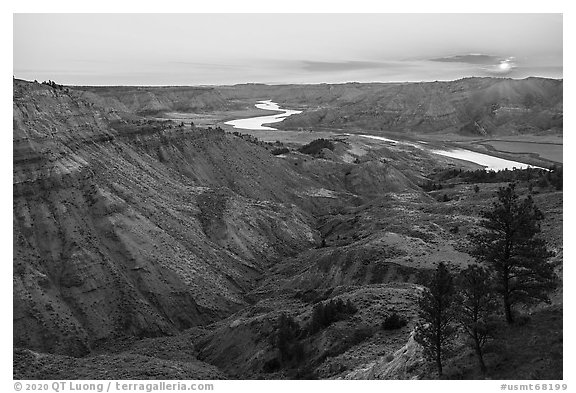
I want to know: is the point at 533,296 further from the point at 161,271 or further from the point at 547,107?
the point at 547,107

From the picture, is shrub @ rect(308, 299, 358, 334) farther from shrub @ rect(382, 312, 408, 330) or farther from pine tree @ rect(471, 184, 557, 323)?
pine tree @ rect(471, 184, 557, 323)

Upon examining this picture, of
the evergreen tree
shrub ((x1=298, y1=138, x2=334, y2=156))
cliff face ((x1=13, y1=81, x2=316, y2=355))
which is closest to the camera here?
the evergreen tree

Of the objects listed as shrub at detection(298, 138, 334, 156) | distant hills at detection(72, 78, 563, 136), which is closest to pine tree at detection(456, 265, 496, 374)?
shrub at detection(298, 138, 334, 156)

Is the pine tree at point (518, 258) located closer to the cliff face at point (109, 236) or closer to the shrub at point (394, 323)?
the shrub at point (394, 323)

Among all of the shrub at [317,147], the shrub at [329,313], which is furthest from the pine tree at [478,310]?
the shrub at [317,147]

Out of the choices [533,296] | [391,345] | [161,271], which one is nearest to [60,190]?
[161,271]

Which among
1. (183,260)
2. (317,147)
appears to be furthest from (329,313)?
(317,147)

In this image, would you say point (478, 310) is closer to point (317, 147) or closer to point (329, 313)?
point (329, 313)
